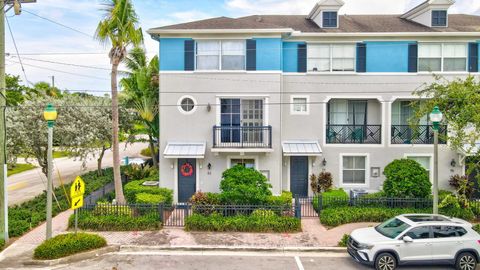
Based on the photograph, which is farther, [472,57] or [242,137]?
[472,57]

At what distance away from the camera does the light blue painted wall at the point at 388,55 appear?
1895 cm

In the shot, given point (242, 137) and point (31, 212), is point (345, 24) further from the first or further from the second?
point (31, 212)

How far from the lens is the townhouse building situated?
Result: 18.1 metres

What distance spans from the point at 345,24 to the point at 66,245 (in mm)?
16779

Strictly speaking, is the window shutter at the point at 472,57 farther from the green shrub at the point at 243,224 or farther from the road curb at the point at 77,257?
the road curb at the point at 77,257

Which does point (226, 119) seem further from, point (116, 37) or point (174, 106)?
point (116, 37)

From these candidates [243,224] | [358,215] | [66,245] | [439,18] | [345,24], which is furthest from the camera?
[345,24]

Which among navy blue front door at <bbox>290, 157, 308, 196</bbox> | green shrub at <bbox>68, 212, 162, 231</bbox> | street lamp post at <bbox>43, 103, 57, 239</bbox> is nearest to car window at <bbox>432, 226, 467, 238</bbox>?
navy blue front door at <bbox>290, 157, 308, 196</bbox>

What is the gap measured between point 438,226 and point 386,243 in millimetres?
1704

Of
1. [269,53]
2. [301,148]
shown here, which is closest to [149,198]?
[301,148]

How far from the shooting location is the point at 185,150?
1791 centimetres

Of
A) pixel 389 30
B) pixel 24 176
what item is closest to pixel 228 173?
pixel 389 30

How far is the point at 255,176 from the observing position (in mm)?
15789

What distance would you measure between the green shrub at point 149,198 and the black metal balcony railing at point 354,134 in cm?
893
